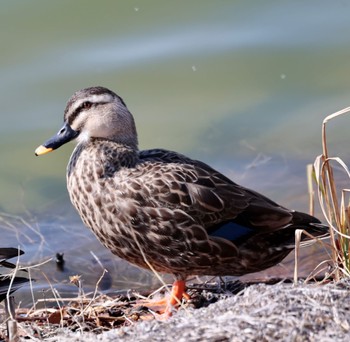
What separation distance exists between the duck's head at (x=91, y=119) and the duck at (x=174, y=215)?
15 mm

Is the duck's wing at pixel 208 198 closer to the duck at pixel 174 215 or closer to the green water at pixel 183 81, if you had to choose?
the duck at pixel 174 215

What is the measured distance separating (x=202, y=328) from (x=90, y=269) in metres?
3.66

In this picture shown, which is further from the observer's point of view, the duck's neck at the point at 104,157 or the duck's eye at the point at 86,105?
the duck's eye at the point at 86,105

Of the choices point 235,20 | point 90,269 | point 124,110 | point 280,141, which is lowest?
point 90,269

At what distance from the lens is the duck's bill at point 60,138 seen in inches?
229

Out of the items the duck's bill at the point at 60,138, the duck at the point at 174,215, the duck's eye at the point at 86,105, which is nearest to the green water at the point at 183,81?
the duck's bill at the point at 60,138

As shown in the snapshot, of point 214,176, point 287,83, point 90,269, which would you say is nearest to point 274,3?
point 287,83

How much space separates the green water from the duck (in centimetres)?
239

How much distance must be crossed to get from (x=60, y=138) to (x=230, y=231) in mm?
1173

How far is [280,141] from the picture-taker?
Answer: 8.88 m

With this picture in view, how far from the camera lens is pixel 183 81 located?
9570 millimetres

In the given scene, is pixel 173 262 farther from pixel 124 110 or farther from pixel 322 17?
pixel 322 17

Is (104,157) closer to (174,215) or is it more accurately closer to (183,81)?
(174,215)

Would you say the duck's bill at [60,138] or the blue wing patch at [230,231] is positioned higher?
the duck's bill at [60,138]
